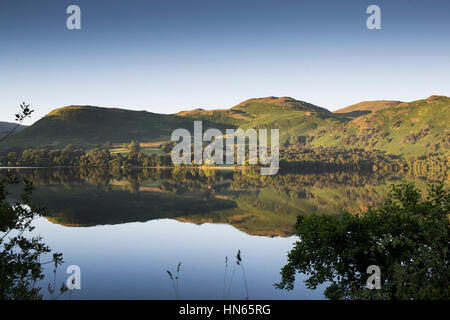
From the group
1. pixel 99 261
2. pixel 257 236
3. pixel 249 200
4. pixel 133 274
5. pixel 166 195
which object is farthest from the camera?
pixel 166 195

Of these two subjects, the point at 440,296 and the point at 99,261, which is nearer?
the point at 440,296

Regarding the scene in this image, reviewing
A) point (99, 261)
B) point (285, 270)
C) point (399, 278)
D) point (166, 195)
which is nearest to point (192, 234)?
point (99, 261)

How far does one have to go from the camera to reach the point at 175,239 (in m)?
48.0

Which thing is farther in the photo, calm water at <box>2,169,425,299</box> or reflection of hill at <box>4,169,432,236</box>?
reflection of hill at <box>4,169,432,236</box>

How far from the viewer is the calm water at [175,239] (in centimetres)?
2773

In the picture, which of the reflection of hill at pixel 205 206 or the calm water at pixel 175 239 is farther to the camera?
the reflection of hill at pixel 205 206

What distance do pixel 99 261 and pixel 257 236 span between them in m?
22.7

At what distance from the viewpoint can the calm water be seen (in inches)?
1092

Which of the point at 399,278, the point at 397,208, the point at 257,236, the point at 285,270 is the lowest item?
the point at 257,236

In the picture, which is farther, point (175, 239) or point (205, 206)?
point (205, 206)
